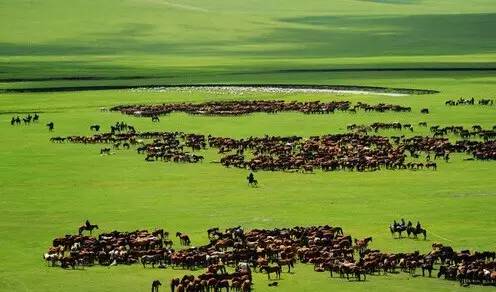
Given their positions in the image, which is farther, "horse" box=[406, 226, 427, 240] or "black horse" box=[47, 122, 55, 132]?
"black horse" box=[47, 122, 55, 132]

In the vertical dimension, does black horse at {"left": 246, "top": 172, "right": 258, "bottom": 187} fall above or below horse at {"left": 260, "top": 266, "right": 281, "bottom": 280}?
above

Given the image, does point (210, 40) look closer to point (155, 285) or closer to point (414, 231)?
point (414, 231)

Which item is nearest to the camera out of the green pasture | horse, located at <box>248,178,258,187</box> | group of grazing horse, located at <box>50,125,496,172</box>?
the green pasture

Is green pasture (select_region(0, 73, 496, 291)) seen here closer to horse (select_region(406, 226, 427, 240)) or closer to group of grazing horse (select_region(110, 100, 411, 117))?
horse (select_region(406, 226, 427, 240))

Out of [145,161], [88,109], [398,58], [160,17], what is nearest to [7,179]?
[145,161]

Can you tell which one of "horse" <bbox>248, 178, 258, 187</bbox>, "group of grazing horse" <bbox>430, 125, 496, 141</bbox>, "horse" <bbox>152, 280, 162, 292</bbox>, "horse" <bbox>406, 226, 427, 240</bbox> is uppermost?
"group of grazing horse" <bbox>430, 125, 496, 141</bbox>

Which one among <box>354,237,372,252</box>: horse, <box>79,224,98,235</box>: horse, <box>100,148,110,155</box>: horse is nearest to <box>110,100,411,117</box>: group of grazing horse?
<box>100,148,110,155</box>: horse

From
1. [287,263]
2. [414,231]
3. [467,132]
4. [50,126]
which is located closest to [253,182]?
[414,231]
